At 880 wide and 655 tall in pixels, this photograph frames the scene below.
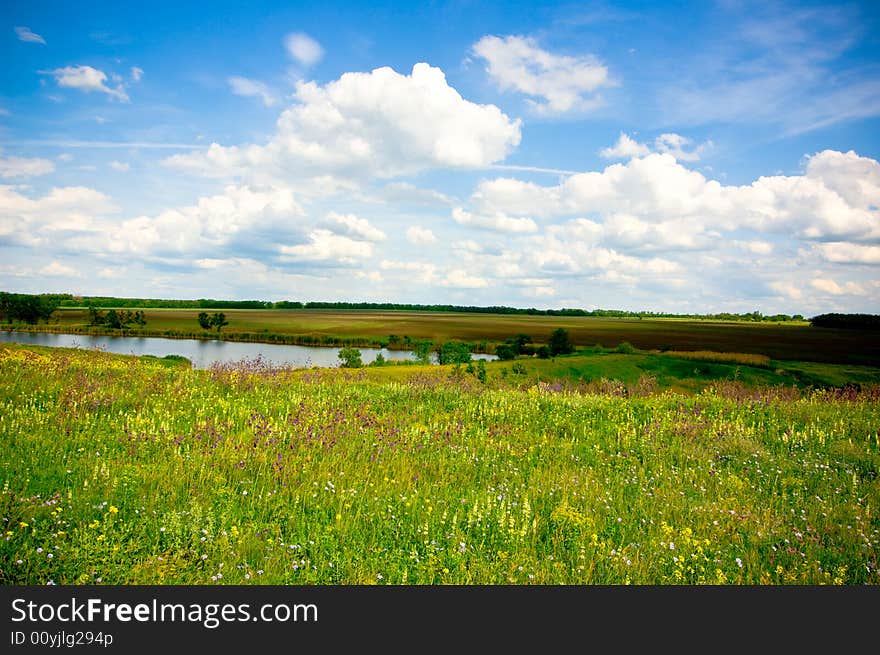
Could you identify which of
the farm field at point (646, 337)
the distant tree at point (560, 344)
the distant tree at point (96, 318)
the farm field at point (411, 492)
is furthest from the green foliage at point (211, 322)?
the farm field at point (411, 492)

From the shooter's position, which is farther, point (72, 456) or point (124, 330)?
point (124, 330)

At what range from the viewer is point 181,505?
5.55m

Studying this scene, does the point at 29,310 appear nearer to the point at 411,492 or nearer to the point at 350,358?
the point at 350,358

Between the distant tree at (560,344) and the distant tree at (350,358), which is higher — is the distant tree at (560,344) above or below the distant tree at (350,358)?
above

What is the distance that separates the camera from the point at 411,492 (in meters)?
6.41

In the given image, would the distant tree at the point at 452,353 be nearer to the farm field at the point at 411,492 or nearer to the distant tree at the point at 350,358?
the distant tree at the point at 350,358

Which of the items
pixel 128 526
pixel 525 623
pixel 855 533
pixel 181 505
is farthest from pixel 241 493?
pixel 855 533

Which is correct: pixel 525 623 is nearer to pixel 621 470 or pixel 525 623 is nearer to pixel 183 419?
pixel 621 470

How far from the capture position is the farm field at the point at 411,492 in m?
4.56

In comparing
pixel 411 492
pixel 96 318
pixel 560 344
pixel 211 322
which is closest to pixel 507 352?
pixel 560 344

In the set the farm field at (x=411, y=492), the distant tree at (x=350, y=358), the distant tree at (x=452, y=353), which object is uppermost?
the farm field at (x=411, y=492)

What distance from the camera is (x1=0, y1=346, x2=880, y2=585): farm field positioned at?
180 inches

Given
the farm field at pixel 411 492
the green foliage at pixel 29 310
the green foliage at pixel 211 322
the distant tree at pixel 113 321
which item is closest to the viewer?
the farm field at pixel 411 492

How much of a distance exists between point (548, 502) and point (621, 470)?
→ 2337 mm
